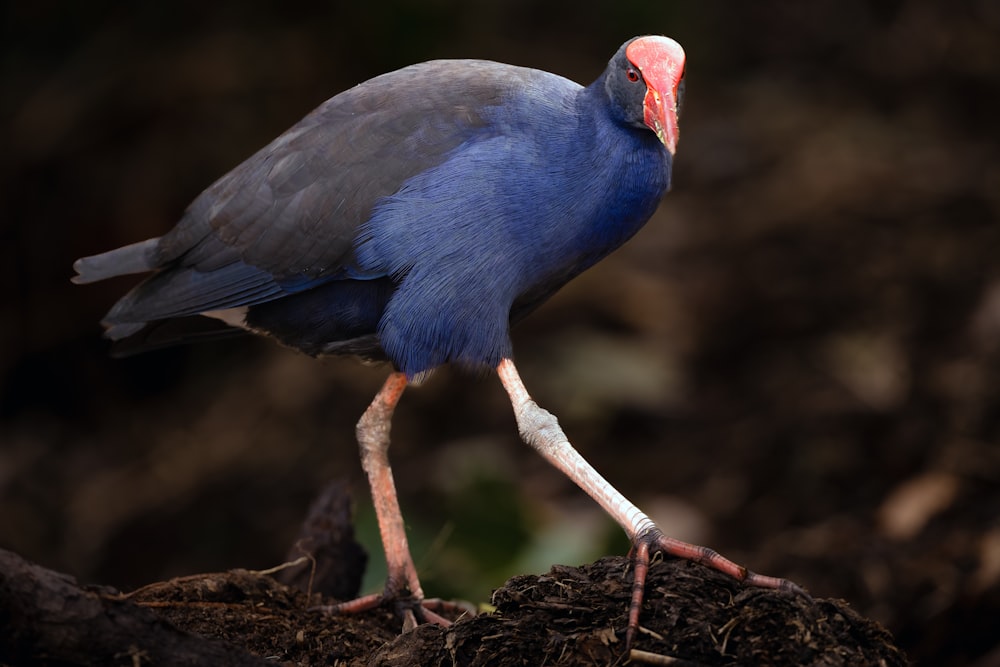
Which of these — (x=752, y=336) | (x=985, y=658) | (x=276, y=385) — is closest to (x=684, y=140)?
(x=752, y=336)

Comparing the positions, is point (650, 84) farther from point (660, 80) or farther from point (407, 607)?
point (407, 607)

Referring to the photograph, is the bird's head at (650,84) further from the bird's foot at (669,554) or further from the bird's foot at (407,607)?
the bird's foot at (407,607)

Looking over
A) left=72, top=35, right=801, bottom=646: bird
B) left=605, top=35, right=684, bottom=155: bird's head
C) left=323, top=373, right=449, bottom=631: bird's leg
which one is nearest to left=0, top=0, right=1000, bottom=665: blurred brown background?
left=323, top=373, right=449, bottom=631: bird's leg

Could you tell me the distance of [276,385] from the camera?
9305mm

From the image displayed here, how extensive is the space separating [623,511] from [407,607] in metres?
1.23

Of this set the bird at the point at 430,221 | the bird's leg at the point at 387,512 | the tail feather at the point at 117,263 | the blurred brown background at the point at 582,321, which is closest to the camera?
the bird at the point at 430,221

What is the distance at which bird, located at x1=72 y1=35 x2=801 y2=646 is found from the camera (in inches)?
175

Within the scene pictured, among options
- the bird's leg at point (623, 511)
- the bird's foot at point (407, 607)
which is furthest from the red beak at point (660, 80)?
the bird's foot at point (407, 607)

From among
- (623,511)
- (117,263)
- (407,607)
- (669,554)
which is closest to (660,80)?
(623,511)

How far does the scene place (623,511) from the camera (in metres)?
4.00

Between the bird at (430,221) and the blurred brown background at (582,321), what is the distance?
5.98 feet

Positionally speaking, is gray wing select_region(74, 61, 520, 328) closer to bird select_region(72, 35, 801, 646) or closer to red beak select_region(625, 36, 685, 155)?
bird select_region(72, 35, 801, 646)

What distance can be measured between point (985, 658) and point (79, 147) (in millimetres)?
7243

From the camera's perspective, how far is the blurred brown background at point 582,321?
730 centimetres
